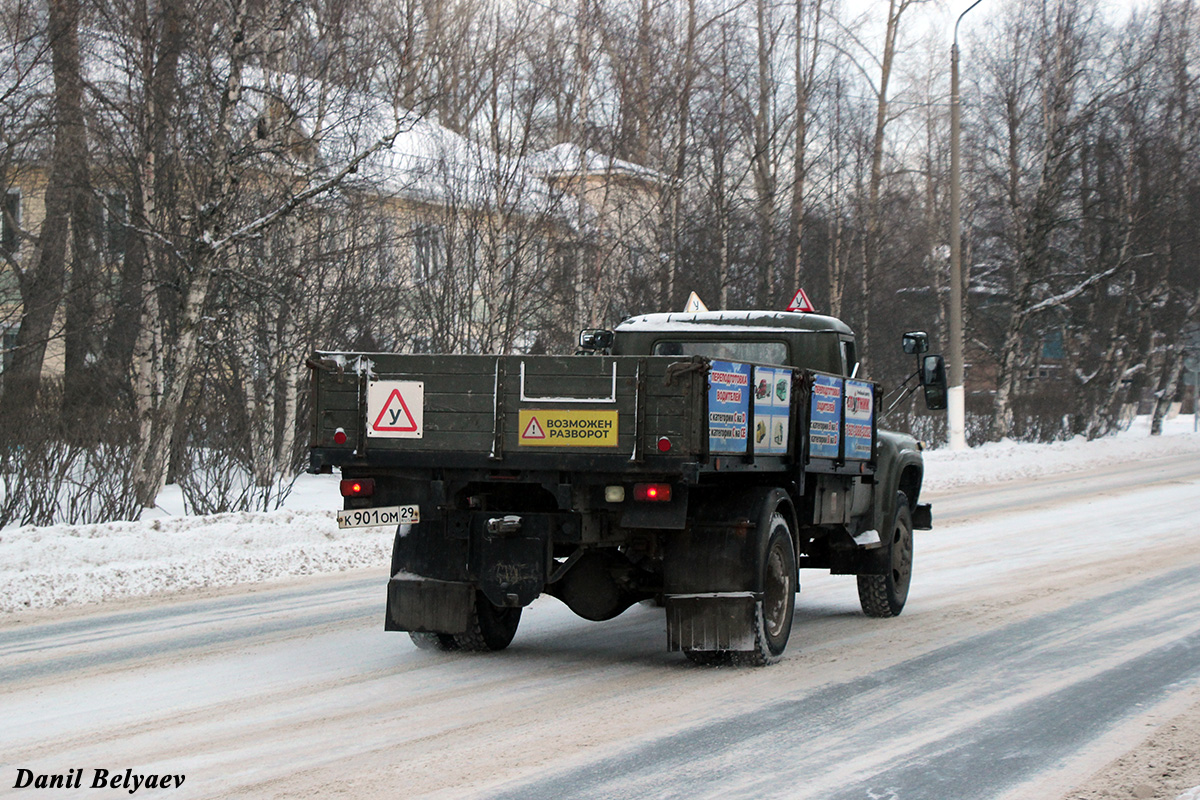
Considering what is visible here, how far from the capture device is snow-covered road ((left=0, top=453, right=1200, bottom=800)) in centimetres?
535

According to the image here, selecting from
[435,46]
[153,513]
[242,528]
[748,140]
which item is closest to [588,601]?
[242,528]

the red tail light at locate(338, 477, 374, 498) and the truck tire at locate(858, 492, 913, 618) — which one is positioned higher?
the red tail light at locate(338, 477, 374, 498)

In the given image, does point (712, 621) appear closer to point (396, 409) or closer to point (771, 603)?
point (771, 603)

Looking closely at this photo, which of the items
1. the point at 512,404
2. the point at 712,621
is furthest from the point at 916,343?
the point at 512,404

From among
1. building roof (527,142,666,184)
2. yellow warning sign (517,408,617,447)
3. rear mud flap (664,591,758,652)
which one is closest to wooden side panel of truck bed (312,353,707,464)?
yellow warning sign (517,408,617,447)

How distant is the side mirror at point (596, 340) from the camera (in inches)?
389

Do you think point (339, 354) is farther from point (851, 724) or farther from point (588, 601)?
point (851, 724)

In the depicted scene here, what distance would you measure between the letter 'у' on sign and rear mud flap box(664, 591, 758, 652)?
178cm

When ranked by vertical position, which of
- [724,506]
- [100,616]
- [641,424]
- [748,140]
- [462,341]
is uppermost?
[748,140]

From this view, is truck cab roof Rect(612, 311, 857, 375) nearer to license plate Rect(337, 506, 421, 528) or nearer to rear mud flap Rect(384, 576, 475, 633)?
rear mud flap Rect(384, 576, 475, 633)

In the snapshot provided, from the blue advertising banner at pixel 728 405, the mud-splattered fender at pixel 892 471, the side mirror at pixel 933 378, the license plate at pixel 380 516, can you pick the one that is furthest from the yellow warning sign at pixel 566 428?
the side mirror at pixel 933 378

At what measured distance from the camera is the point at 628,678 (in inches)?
292

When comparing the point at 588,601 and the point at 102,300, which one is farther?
the point at 102,300

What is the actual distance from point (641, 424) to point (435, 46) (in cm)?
1581
